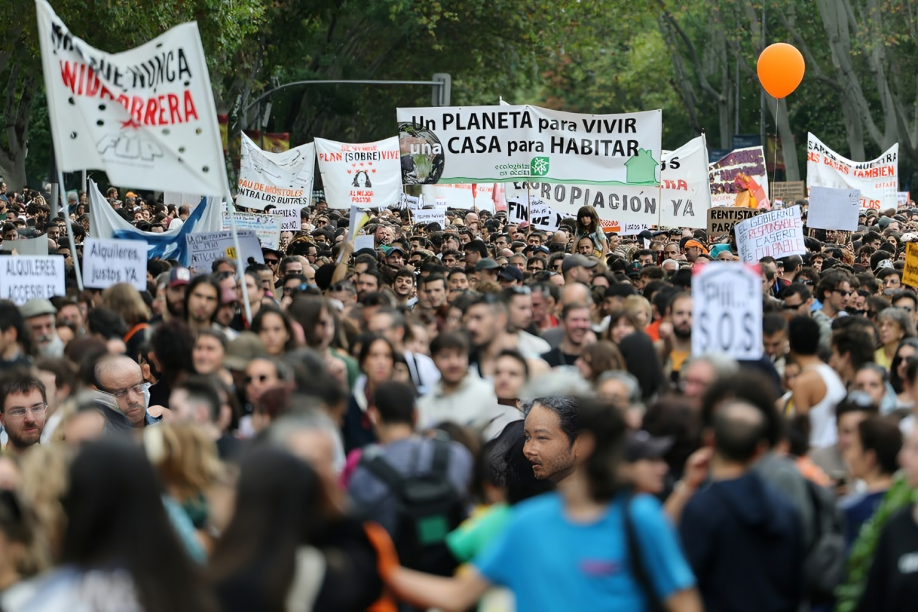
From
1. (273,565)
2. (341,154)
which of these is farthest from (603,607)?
(341,154)

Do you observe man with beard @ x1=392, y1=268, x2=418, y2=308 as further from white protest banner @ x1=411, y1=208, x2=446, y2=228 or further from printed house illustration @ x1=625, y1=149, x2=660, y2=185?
white protest banner @ x1=411, y1=208, x2=446, y2=228

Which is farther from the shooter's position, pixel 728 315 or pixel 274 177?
pixel 274 177

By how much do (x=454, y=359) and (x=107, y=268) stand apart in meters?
3.98

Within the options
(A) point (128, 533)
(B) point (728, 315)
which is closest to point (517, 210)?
(B) point (728, 315)

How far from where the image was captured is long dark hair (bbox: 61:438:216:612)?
3.65 m

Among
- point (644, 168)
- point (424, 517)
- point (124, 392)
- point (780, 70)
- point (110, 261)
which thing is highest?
point (780, 70)

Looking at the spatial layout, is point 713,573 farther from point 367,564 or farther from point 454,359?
point 454,359

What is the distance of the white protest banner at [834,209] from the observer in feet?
62.4

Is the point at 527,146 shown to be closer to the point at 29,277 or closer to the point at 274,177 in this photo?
the point at 274,177

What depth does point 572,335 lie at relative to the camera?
8.84m

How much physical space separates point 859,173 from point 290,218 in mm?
10605

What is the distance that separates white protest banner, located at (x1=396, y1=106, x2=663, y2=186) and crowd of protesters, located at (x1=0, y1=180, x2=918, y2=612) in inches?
267

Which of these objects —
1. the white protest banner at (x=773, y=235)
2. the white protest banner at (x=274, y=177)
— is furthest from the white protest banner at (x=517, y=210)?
the white protest banner at (x=773, y=235)

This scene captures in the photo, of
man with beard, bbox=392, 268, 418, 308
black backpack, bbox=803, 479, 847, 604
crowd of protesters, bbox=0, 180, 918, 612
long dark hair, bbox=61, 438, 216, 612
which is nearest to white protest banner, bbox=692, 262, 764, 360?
crowd of protesters, bbox=0, 180, 918, 612
